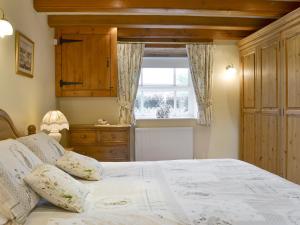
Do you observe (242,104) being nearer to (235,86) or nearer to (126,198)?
(235,86)

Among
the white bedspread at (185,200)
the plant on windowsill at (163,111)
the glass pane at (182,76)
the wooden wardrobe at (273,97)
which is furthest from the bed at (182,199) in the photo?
the glass pane at (182,76)

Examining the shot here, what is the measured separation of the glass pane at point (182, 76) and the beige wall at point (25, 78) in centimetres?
206

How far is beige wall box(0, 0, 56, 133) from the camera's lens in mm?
2459

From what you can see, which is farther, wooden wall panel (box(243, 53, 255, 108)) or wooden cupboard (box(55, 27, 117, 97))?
wooden wall panel (box(243, 53, 255, 108))

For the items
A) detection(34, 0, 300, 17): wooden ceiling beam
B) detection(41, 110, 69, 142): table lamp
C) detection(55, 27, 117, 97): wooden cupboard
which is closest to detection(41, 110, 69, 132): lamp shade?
detection(41, 110, 69, 142): table lamp

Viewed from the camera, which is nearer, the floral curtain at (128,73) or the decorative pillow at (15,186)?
the decorative pillow at (15,186)

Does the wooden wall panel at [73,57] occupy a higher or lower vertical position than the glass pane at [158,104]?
higher

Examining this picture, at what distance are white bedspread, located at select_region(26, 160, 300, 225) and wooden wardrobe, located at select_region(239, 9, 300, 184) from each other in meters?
1.41

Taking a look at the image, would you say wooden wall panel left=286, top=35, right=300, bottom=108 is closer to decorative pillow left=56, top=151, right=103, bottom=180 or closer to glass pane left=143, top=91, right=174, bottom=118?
glass pane left=143, top=91, right=174, bottom=118

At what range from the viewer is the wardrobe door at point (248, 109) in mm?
4324

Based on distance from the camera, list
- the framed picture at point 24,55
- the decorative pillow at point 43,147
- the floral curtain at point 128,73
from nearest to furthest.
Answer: the decorative pillow at point 43,147 → the framed picture at point 24,55 → the floral curtain at point 128,73

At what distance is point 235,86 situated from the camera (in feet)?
15.7

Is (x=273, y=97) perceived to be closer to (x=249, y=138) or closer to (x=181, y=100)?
(x=249, y=138)

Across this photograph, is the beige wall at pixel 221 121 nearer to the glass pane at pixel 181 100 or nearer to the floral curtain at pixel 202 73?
the floral curtain at pixel 202 73
